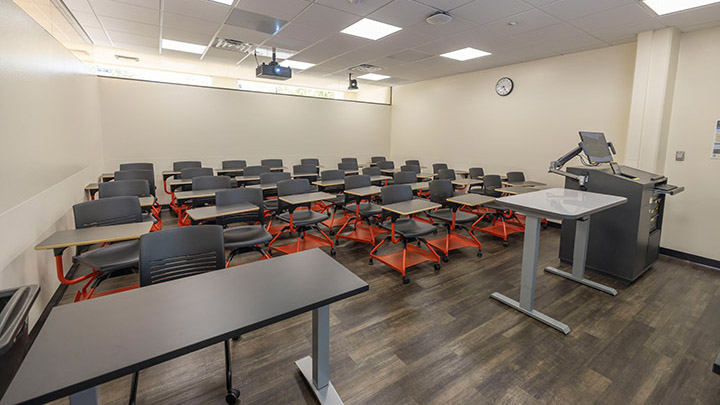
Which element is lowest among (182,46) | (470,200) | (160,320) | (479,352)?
(479,352)

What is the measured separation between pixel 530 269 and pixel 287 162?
620 centimetres

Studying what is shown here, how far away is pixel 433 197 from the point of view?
14.9 feet

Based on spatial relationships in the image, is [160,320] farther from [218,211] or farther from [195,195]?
[195,195]

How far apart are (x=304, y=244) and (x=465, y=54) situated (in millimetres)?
4167

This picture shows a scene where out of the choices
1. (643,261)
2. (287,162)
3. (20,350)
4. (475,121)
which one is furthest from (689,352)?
(287,162)

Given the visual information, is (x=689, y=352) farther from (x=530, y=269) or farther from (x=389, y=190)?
(x=389, y=190)

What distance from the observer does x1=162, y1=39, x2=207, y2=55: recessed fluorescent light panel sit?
5.21 m

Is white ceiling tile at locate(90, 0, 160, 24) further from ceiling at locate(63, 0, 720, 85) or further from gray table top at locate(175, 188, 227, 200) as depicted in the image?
gray table top at locate(175, 188, 227, 200)

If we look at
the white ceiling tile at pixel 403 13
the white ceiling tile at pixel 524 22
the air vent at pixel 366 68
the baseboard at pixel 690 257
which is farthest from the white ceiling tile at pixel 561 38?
the baseboard at pixel 690 257

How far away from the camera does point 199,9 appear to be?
3740 millimetres

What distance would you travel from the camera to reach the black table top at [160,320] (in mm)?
961

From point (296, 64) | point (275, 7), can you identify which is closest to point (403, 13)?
point (275, 7)

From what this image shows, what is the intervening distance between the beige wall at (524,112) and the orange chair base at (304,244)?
4.09 m

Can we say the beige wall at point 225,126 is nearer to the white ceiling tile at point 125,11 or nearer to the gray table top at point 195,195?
the white ceiling tile at point 125,11
